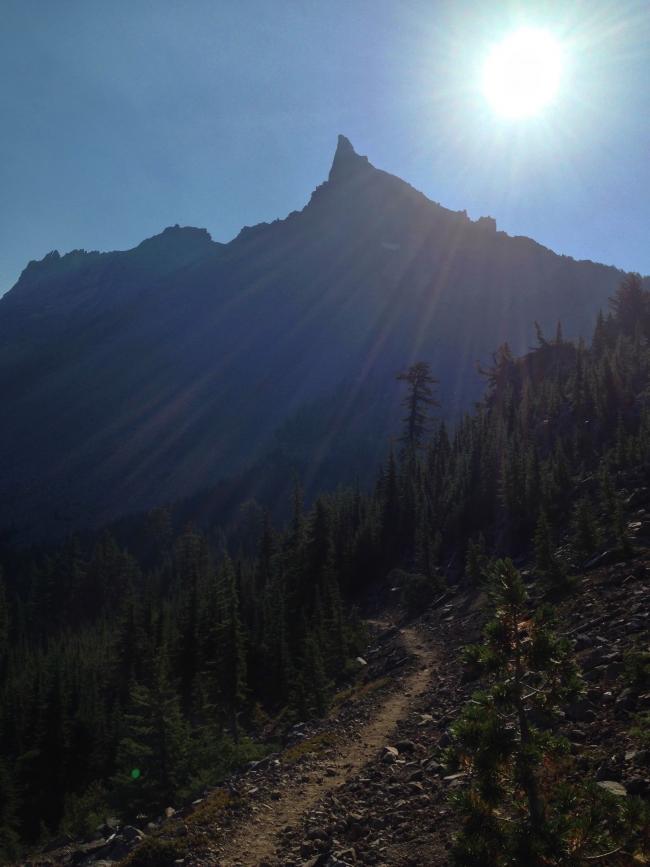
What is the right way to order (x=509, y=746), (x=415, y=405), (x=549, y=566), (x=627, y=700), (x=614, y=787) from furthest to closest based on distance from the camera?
(x=415, y=405) → (x=549, y=566) → (x=627, y=700) → (x=614, y=787) → (x=509, y=746)

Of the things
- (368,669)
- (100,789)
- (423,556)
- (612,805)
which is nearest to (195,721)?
(100,789)

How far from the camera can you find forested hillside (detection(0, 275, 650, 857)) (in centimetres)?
2431

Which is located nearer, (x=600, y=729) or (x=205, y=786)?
(x=600, y=729)

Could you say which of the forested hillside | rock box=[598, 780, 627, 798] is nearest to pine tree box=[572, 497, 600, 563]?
the forested hillside

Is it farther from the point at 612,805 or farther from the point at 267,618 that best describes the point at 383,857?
the point at 267,618

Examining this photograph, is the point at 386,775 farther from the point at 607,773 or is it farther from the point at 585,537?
the point at 585,537

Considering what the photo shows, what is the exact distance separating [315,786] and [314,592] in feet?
126

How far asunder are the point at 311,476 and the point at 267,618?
131884 millimetres

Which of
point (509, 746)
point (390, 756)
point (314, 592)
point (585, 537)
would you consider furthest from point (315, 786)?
point (314, 592)

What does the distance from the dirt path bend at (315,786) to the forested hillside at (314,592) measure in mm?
5107

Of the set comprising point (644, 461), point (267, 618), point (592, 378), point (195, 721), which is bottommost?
point (195, 721)

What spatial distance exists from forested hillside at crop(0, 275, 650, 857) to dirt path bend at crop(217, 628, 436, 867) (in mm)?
5107

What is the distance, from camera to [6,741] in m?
48.7

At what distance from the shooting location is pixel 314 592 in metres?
51.5
